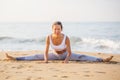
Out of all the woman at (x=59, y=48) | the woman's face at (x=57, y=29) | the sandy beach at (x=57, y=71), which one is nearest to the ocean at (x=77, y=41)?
the woman at (x=59, y=48)

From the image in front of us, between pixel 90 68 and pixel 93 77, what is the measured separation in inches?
31.7

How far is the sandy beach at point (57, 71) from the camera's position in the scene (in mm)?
4637

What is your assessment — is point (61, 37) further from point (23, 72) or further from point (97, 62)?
point (23, 72)

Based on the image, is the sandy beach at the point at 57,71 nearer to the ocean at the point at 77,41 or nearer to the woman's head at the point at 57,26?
the woman's head at the point at 57,26

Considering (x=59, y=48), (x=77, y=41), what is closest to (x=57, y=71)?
(x=59, y=48)

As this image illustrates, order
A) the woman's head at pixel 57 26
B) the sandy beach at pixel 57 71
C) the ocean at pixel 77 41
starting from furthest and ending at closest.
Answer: the ocean at pixel 77 41 → the woman's head at pixel 57 26 → the sandy beach at pixel 57 71

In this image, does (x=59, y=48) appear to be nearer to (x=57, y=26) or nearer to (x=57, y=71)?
(x=57, y=26)

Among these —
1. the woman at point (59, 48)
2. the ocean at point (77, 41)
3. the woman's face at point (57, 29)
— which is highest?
the woman's face at point (57, 29)

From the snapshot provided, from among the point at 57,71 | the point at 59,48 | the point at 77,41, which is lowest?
the point at 77,41

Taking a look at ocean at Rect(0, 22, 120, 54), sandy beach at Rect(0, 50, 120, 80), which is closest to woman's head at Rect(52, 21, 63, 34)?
sandy beach at Rect(0, 50, 120, 80)

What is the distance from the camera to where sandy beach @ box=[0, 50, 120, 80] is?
464 cm

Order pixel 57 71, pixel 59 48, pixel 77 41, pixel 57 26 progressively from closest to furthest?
pixel 57 71 < pixel 57 26 < pixel 59 48 < pixel 77 41

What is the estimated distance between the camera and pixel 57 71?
518 centimetres

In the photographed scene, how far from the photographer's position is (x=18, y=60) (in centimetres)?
652
